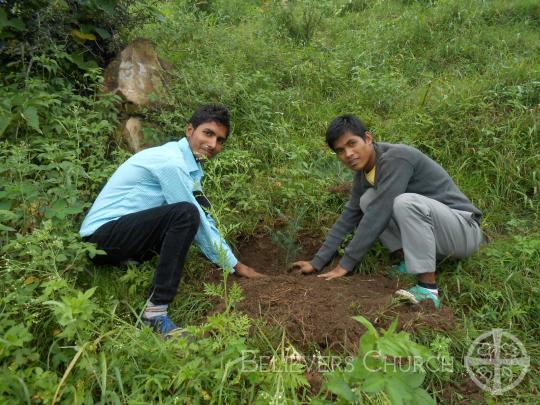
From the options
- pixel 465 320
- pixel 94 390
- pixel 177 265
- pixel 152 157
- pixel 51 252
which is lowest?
pixel 465 320

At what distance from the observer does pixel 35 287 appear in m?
2.13

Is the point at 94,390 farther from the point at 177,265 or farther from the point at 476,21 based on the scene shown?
the point at 476,21

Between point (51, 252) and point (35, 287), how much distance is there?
17 cm

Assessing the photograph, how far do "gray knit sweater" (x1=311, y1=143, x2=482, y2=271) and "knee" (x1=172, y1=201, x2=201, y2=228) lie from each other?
0.89 metres

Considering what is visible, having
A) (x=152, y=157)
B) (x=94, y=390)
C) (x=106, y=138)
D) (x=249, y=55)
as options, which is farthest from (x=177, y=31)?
(x=94, y=390)

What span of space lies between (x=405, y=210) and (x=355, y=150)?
0.48 meters

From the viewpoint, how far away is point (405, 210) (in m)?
2.53

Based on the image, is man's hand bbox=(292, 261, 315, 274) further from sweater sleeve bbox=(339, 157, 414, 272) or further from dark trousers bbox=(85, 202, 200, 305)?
dark trousers bbox=(85, 202, 200, 305)

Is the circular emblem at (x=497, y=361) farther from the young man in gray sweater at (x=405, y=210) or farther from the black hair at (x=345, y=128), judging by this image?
the black hair at (x=345, y=128)

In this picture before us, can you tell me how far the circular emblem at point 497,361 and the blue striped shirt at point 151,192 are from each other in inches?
50.5

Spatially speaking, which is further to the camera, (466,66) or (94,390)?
(466,66)

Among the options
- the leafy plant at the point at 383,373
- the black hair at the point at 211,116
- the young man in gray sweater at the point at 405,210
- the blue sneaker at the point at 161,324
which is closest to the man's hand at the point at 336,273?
the young man in gray sweater at the point at 405,210

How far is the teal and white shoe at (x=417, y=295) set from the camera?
2377 mm

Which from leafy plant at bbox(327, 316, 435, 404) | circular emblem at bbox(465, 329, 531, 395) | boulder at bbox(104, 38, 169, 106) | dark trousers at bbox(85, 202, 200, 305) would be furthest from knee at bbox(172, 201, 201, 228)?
boulder at bbox(104, 38, 169, 106)
